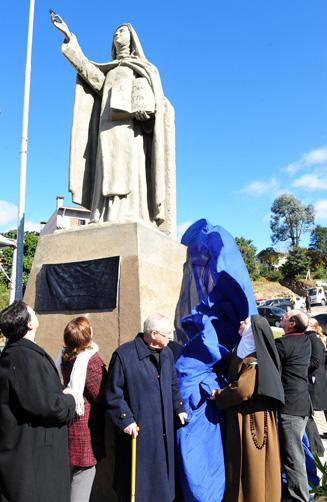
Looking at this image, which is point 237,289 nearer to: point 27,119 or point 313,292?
point 27,119

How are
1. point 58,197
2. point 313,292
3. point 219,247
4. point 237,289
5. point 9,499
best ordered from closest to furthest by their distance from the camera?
point 9,499
point 237,289
point 219,247
point 313,292
point 58,197

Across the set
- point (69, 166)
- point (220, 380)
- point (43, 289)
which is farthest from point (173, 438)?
point (69, 166)

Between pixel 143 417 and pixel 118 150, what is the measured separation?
3.02 metres

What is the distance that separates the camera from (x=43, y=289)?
4422mm

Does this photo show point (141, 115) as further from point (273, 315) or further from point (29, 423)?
point (273, 315)

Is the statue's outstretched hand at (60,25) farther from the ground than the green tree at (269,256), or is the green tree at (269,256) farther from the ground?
the green tree at (269,256)

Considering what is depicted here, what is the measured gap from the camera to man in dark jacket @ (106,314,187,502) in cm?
277

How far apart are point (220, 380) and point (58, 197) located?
128 feet

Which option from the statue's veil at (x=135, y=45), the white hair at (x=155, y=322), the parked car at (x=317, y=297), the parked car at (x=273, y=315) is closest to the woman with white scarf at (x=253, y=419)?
the white hair at (x=155, y=322)

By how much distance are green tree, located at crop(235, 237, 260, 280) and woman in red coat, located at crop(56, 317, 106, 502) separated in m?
43.7

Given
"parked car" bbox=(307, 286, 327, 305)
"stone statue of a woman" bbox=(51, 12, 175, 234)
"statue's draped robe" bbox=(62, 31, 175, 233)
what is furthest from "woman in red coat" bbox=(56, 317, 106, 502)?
"parked car" bbox=(307, 286, 327, 305)

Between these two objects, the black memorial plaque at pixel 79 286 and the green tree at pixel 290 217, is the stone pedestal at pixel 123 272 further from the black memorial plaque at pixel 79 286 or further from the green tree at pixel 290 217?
the green tree at pixel 290 217

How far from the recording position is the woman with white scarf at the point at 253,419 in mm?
2953

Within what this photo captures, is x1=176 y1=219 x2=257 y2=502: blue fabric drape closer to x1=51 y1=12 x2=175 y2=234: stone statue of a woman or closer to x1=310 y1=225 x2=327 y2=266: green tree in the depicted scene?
x1=51 y1=12 x2=175 y2=234: stone statue of a woman
